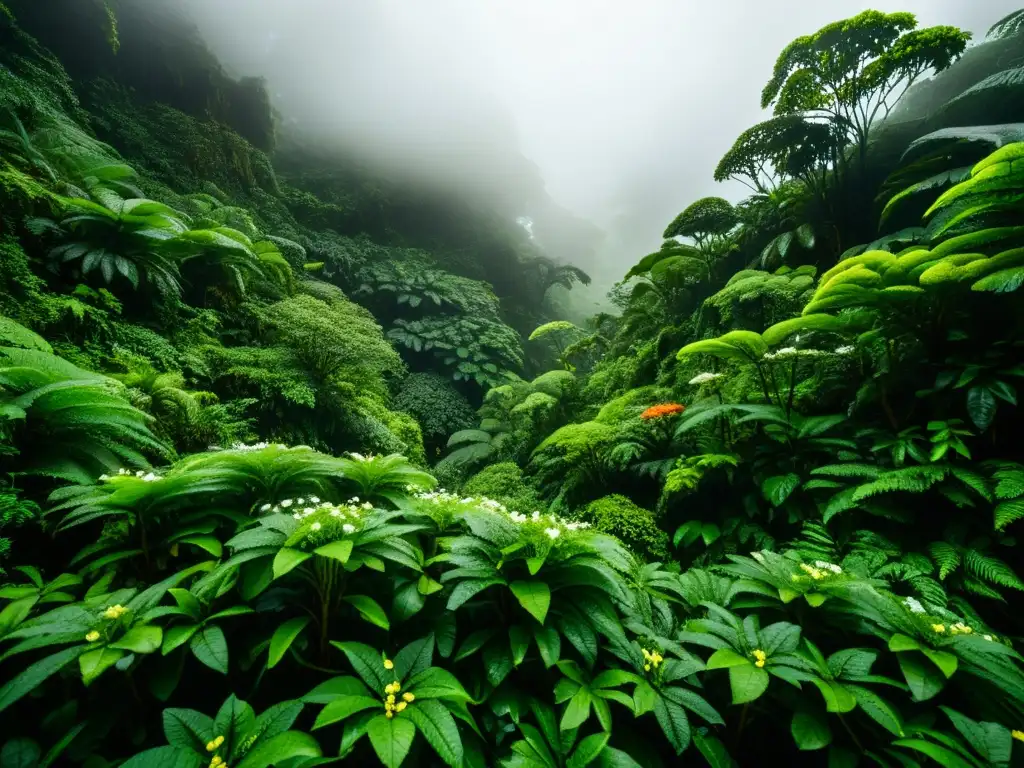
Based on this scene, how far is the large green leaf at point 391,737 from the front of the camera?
0.84 meters

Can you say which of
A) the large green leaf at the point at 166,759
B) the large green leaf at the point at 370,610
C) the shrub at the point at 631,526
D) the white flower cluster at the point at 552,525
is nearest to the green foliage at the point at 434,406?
the shrub at the point at 631,526

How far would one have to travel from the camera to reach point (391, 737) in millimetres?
890

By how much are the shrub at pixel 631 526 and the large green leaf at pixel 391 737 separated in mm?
2228

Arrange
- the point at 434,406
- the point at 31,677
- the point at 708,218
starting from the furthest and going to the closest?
1. the point at 434,406
2. the point at 708,218
3. the point at 31,677

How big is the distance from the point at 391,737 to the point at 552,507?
119 inches

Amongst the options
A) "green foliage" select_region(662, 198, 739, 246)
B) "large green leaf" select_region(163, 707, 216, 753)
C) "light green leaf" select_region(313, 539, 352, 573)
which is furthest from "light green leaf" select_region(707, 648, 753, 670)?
"green foliage" select_region(662, 198, 739, 246)

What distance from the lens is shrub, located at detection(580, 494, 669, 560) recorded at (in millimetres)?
2844

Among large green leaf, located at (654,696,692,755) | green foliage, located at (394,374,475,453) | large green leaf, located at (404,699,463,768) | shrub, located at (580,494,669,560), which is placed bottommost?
green foliage, located at (394,374,475,453)

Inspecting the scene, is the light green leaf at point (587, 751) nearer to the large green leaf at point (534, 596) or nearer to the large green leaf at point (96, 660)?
the large green leaf at point (534, 596)

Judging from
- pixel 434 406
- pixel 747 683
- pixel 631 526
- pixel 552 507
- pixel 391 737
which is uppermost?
pixel 747 683

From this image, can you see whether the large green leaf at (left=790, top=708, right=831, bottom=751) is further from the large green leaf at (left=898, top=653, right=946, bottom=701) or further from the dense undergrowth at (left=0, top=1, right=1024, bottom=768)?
the large green leaf at (left=898, top=653, right=946, bottom=701)

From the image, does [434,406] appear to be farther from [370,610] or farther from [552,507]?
[370,610]

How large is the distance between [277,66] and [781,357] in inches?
912

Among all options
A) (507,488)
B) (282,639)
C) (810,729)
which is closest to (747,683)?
(810,729)
